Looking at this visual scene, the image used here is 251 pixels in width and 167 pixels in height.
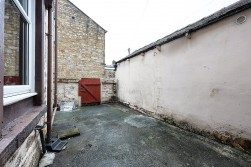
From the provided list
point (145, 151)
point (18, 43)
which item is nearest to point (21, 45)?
point (18, 43)

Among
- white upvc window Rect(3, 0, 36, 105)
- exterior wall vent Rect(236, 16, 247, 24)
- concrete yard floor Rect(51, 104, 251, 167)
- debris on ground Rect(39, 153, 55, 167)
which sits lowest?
concrete yard floor Rect(51, 104, 251, 167)

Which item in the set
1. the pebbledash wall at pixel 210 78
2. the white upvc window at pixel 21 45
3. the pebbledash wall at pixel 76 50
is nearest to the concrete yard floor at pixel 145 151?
the pebbledash wall at pixel 210 78

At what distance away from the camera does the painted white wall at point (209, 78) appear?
3203 millimetres

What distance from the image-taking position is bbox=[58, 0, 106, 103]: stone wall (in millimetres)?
9539

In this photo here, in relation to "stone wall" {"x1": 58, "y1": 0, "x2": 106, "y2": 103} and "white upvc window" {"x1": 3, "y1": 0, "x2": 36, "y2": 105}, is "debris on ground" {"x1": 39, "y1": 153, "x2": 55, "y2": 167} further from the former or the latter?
"stone wall" {"x1": 58, "y1": 0, "x2": 106, "y2": 103}

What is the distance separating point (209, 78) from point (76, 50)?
8742 mm

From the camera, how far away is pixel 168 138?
394 centimetres

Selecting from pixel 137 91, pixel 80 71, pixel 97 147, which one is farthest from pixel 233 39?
pixel 80 71

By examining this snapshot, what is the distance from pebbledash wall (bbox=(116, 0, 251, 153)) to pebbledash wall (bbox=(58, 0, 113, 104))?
18.5ft

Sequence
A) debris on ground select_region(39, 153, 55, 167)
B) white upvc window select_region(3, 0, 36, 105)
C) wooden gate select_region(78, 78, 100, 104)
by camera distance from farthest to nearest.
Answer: wooden gate select_region(78, 78, 100, 104) < debris on ground select_region(39, 153, 55, 167) < white upvc window select_region(3, 0, 36, 105)

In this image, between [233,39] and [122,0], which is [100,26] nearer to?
[122,0]

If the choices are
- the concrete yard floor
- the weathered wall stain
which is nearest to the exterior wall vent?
the weathered wall stain

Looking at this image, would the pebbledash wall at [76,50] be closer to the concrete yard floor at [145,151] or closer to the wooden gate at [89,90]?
the wooden gate at [89,90]

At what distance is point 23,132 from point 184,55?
15.8 ft
